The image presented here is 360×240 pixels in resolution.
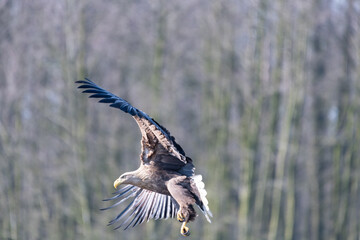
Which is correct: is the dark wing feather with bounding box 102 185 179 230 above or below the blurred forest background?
below

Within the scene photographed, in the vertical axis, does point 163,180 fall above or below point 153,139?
below

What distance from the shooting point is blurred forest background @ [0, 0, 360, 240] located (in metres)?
17.3

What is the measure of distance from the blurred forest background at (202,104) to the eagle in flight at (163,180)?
317 inches

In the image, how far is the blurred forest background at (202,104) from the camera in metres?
17.3

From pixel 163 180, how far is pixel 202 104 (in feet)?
41.5

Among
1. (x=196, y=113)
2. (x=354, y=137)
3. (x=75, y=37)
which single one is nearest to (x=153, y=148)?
(x=75, y=37)

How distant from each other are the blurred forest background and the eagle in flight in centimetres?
804

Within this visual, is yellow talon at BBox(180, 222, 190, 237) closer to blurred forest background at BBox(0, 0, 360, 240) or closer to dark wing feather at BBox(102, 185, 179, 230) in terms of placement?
dark wing feather at BBox(102, 185, 179, 230)

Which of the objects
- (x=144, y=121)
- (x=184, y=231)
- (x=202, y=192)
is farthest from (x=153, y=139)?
(x=184, y=231)

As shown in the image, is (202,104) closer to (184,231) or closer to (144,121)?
(184,231)

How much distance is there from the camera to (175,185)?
28.2 feet

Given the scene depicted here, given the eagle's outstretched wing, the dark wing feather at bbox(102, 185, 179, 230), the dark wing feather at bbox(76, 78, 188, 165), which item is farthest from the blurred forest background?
the dark wing feather at bbox(76, 78, 188, 165)

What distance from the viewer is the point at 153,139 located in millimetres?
8422

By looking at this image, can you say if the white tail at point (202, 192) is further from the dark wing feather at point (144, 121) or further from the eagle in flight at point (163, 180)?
the dark wing feather at point (144, 121)
